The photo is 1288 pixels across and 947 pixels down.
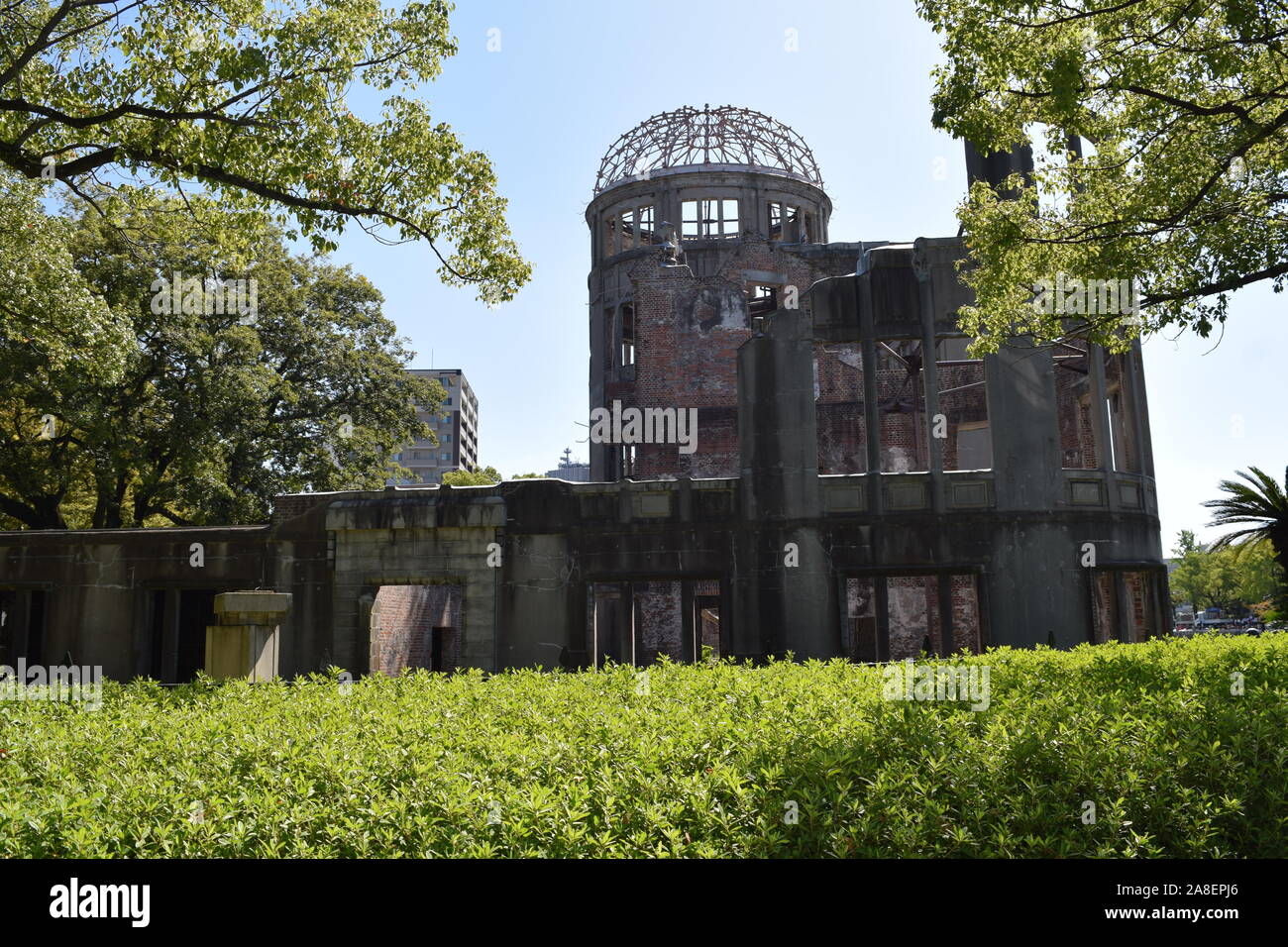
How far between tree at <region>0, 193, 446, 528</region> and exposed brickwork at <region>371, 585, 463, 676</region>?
438 centimetres

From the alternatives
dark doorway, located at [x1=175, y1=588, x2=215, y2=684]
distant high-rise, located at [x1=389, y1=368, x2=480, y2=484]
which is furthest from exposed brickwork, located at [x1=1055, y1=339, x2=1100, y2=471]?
distant high-rise, located at [x1=389, y1=368, x2=480, y2=484]

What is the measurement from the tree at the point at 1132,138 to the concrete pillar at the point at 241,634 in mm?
10229

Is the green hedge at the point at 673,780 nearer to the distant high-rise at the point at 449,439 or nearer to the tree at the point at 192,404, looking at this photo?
the tree at the point at 192,404

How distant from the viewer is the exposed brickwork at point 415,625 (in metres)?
25.9

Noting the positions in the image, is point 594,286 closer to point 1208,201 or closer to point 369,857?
point 1208,201

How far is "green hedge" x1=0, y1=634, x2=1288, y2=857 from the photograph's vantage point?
Result: 4414 mm

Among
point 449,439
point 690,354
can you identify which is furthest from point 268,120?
point 449,439

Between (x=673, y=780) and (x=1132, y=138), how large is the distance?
1140 centimetres

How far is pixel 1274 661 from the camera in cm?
935

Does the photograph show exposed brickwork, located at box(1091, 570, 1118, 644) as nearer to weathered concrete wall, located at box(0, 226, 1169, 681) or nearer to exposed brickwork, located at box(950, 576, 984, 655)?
weathered concrete wall, located at box(0, 226, 1169, 681)

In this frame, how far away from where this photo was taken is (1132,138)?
1267 centimetres

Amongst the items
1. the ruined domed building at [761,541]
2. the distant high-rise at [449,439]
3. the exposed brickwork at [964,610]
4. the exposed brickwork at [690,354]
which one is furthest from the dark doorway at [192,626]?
the distant high-rise at [449,439]

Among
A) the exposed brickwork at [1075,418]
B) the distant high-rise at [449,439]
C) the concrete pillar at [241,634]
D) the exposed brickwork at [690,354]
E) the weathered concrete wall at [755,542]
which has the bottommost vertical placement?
the concrete pillar at [241,634]
